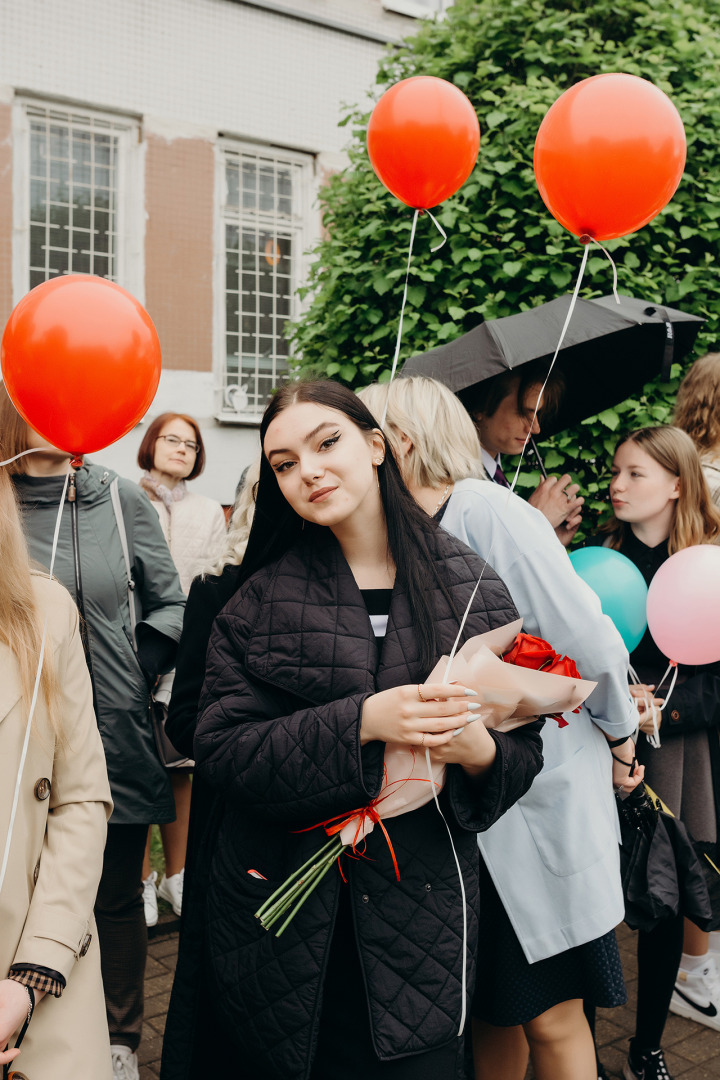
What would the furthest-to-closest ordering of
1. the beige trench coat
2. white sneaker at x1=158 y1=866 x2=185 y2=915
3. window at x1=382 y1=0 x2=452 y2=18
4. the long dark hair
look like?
window at x1=382 y1=0 x2=452 y2=18
white sneaker at x1=158 y1=866 x2=185 y2=915
the long dark hair
the beige trench coat

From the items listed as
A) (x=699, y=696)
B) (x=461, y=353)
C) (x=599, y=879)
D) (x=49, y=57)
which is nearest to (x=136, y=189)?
(x=49, y=57)

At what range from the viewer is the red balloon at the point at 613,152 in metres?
2.45

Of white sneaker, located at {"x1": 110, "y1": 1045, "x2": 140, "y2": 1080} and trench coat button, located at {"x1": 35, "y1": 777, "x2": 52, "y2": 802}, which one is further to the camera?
white sneaker, located at {"x1": 110, "y1": 1045, "x2": 140, "y2": 1080}

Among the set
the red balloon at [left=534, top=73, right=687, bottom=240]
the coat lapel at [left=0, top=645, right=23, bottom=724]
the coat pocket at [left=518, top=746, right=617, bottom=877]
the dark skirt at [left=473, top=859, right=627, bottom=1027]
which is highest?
the red balloon at [left=534, top=73, right=687, bottom=240]

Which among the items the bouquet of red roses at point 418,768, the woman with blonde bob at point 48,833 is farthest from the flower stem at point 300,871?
the woman with blonde bob at point 48,833

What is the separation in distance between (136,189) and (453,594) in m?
8.01

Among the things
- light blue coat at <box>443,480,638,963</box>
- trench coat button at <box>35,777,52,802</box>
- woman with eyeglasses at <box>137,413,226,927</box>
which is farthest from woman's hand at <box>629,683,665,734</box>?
woman with eyeglasses at <box>137,413,226,927</box>

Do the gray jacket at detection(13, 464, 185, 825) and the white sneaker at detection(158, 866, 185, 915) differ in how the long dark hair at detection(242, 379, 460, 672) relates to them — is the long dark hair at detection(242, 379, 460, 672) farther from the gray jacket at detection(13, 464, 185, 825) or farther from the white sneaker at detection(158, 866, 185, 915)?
the white sneaker at detection(158, 866, 185, 915)

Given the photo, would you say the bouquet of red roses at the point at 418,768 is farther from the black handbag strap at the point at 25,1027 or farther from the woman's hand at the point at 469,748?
the black handbag strap at the point at 25,1027

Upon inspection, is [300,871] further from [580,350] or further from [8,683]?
[580,350]

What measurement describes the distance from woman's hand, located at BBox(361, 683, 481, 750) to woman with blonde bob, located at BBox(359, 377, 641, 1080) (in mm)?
609

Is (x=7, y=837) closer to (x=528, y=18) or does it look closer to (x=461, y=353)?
(x=461, y=353)

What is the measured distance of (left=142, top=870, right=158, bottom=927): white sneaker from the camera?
4023 mm

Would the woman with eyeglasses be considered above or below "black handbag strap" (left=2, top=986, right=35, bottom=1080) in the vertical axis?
above
